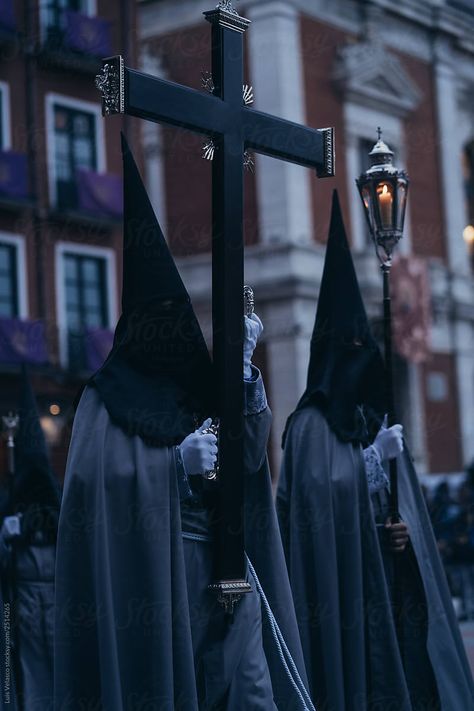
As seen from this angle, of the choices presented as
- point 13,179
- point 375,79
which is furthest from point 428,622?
point 375,79

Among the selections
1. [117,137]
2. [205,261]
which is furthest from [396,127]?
[117,137]

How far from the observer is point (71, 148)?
20.9m

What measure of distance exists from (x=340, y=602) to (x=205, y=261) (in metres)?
17.8

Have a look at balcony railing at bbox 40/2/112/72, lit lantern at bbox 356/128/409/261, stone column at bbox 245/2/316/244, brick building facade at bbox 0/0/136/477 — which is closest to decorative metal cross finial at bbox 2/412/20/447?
lit lantern at bbox 356/128/409/261

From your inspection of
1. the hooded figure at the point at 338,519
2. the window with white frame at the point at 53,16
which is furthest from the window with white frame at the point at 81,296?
the hooded figure at the point at 338,519

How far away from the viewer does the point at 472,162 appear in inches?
1170

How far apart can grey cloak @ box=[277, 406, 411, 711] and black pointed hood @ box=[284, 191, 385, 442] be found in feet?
0.30

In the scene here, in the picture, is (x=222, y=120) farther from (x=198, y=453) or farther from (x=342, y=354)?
(x=342, y=354)

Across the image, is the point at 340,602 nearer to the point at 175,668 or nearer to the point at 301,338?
the point at 175,668

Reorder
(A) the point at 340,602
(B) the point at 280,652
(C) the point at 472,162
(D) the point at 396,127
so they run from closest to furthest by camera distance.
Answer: (B) the point at 280,652 < (A) the point at 340,602 < (D) the point at 396,127 < (C) the point at 472,162

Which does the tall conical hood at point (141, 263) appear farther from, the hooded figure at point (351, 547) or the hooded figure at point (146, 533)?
the hooded figure at point (351, 547)

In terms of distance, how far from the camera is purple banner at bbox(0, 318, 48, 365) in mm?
19016

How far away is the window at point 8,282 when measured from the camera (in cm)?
1969

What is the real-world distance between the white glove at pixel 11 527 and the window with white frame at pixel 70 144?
495 inches
